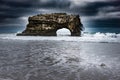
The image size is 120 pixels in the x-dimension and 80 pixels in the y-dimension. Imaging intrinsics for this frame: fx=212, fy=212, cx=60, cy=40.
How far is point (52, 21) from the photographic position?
64.8m

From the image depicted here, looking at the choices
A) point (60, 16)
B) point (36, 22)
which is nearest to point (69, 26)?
point (60, 16)

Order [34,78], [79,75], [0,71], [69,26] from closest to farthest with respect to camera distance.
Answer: [34,78], [79,75], [0,71], [69,26]

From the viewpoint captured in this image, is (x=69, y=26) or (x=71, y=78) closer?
(x=71, y=78)

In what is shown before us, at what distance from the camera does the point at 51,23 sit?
2554 inches

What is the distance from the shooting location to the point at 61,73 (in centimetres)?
659

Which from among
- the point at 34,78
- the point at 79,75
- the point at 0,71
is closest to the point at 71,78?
the point at 79,75

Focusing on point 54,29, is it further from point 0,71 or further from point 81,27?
point 0,71

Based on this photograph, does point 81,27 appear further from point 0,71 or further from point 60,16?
point 0,71

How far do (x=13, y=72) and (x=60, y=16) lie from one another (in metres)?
59.1

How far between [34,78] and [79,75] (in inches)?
53.6

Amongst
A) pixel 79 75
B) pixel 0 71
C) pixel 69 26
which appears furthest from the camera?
pixel 69 26

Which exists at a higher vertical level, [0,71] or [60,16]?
→ [60,16]

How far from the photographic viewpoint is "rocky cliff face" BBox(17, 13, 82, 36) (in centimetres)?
6353

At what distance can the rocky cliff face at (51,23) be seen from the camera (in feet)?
208
